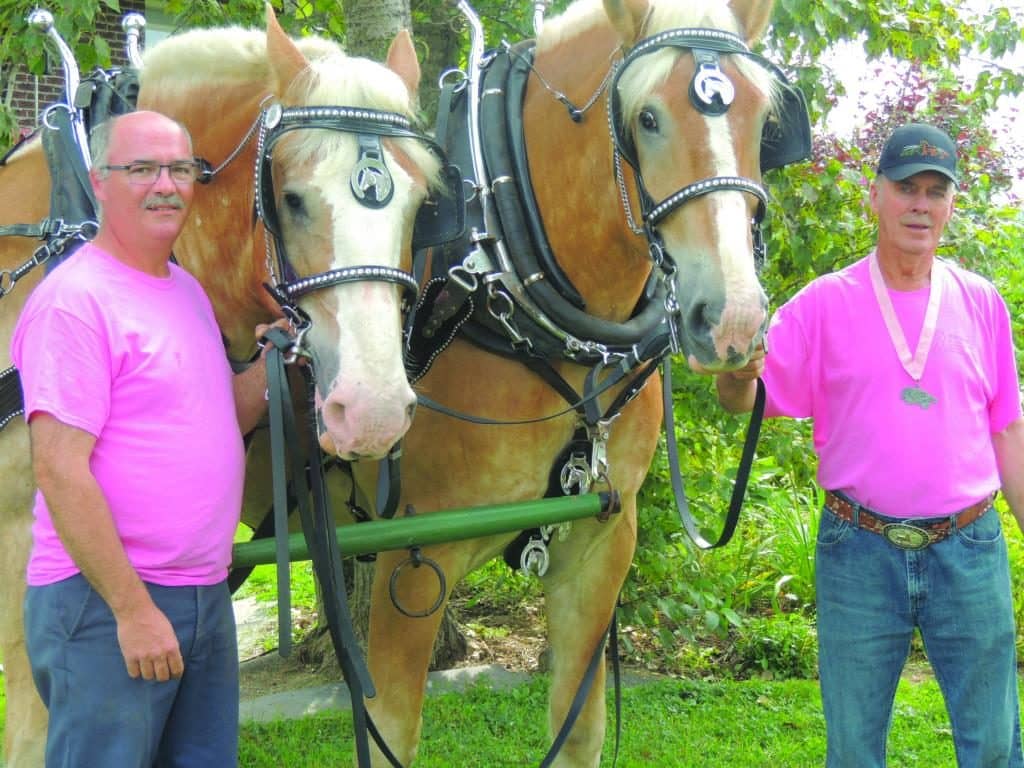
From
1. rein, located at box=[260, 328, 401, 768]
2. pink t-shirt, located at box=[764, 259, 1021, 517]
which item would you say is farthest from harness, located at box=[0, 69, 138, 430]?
pink t-shirt, located at box=[764, 259, 1021, 517]

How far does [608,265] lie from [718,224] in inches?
21.2

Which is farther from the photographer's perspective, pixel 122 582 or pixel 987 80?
pixel 987 80

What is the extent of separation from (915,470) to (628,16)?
125 cm

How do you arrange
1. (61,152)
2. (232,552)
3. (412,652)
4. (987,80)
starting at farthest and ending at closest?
(987,80)
(412,652)
(61,152)
(232,552)

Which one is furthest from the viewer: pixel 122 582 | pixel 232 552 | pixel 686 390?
pixel 686 390

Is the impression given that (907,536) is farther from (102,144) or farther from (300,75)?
(102,144)

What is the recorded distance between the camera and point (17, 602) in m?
2.30

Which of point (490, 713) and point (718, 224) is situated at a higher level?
point (718, 224)

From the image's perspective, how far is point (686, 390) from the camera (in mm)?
4156

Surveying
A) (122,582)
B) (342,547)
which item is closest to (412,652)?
(342,547)

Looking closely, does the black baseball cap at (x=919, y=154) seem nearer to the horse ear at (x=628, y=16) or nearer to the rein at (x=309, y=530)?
the horse ear at (x=628, y=16)

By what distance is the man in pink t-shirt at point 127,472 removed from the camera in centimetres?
179

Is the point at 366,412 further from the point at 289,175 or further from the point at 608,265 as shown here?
the point at 608,265

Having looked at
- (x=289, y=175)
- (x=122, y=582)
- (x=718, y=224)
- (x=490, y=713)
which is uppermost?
(x=289, y=175)
